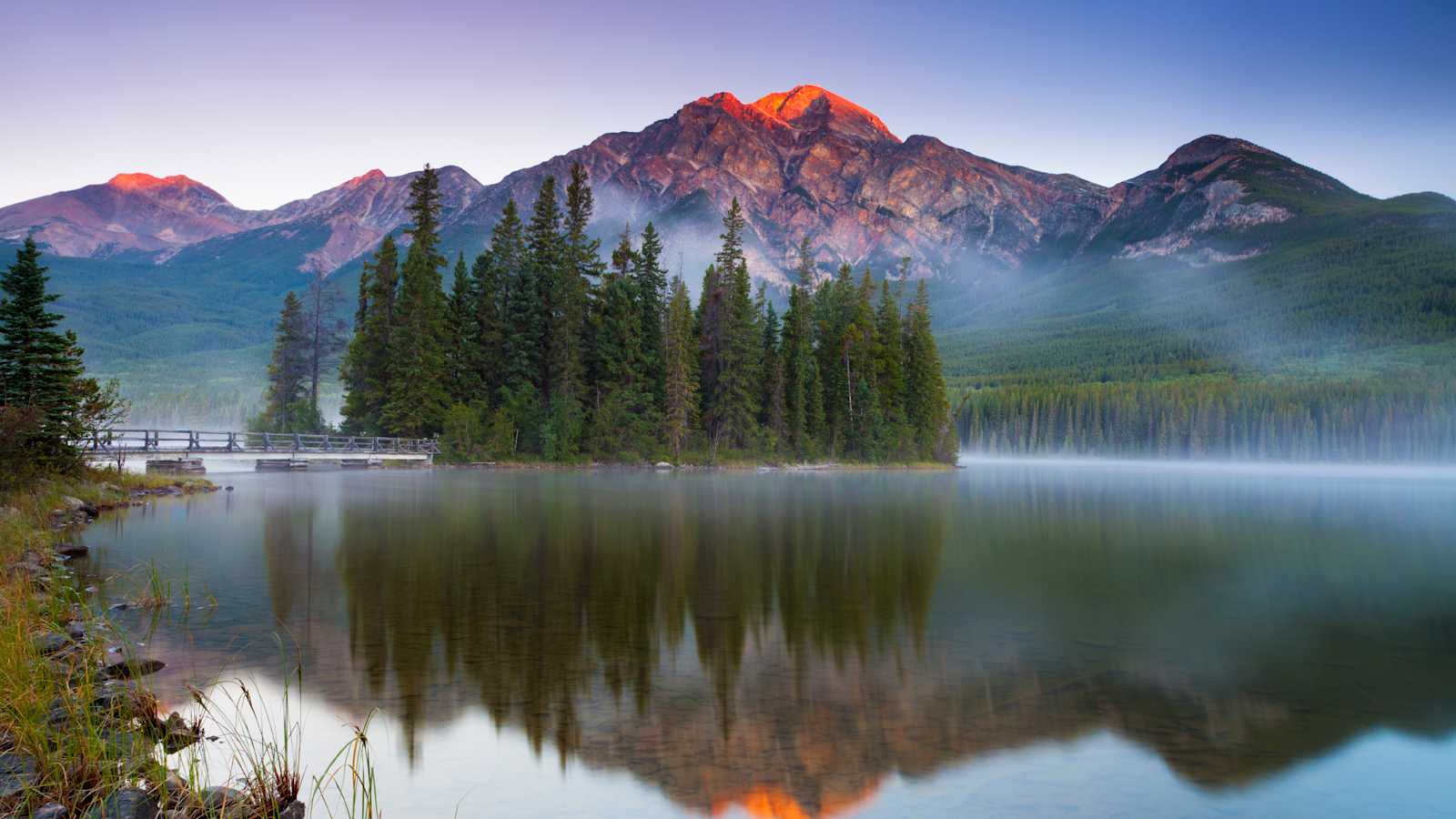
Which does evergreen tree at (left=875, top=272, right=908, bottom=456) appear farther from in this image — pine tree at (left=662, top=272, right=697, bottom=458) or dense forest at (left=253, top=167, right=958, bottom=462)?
pine tree at (left=662, top=272, right=697, bottom=458)

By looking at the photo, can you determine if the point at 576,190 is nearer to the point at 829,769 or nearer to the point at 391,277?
the point at 391,277

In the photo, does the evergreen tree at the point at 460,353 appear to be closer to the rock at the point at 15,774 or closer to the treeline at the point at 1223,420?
the rock at the point at 15,774

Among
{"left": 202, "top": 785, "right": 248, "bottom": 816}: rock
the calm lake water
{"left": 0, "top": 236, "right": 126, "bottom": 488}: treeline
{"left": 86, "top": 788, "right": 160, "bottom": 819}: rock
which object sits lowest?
the calm lake water

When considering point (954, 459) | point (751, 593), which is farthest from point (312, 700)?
point (954, 459)

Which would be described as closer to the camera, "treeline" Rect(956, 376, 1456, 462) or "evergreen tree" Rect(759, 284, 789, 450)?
"evergreen tree" Rect(759, 284, 789, 450)

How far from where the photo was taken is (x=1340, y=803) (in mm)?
6848

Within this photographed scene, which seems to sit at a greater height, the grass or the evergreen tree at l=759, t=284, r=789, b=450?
the evergreen tree at l=759, t=284, r=789, b=450

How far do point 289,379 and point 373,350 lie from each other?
11969 mm

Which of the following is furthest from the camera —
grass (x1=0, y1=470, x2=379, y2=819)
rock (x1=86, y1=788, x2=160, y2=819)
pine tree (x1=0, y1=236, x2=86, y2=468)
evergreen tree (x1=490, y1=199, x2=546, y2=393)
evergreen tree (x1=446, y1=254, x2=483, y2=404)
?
evergreen tree (x1=490, y1=199, x2=546, y2=393)

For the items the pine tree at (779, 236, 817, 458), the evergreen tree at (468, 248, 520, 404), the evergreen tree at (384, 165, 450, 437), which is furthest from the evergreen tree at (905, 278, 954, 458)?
the evergreen tree at (384, 165, 450, 437)

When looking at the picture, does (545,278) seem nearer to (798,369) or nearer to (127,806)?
(798,369)

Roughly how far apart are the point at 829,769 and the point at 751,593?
27.5 ft

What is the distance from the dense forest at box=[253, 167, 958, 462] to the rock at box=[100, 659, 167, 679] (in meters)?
57.7

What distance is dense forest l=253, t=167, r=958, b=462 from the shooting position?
219 ft
